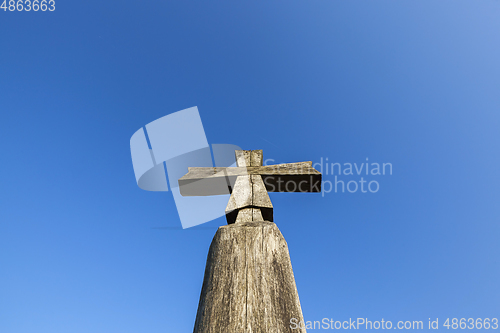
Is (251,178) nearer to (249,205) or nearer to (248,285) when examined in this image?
(249,205)

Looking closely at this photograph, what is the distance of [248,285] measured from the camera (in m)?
1.14

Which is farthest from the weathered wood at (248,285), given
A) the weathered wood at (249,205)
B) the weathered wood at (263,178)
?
the weathered wood at (263,178)

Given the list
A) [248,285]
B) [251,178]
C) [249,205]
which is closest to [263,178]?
[251,178]

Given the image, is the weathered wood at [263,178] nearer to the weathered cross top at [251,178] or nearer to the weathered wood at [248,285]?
the weathered cross top at [251,178]

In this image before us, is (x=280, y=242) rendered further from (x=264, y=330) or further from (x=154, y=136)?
(x=154, y=136)

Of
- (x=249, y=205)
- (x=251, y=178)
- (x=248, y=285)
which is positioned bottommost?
(x=248, y=285)

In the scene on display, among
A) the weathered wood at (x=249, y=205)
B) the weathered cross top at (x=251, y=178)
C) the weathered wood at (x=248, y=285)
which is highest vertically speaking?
the weathered cross top at (x=251, y=178)

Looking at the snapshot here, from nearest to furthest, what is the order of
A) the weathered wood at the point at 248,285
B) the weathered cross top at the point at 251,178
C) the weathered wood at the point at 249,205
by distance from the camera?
the weathered wood at the point at 248,285 → the weathered wood at the point at 249,205 → the weathered cross top at the point at 251,178

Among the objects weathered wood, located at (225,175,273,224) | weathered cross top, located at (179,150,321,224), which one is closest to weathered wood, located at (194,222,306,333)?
weathered wood, located at (225,175,273,224)

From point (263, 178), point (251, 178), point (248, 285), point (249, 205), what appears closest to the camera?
point (248, 285)

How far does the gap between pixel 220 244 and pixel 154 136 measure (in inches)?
75.0

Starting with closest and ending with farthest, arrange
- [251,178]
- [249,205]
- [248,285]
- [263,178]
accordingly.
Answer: [248,285], [249,205], [251,178], [263,178]

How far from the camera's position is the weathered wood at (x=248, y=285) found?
1.01 meters

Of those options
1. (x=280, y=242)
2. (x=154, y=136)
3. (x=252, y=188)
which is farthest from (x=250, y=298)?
(x=154, y=136)
